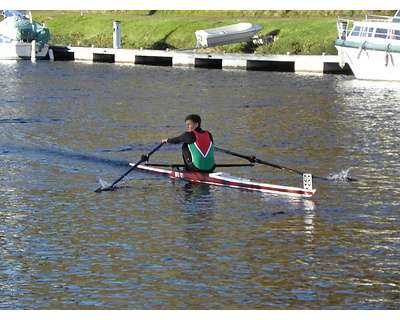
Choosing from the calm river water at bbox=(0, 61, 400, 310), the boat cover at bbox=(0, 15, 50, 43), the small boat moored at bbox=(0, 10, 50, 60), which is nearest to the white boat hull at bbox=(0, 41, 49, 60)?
the small boat moored at bbox=(0, 10, 50, 60)

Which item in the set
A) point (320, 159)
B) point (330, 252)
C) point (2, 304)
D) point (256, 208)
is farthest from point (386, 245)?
point (320, 159)

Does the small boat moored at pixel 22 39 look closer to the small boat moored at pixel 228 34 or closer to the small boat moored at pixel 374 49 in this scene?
the small boat moored at pixel 228 34

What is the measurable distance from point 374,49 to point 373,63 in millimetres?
1018

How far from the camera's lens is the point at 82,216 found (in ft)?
66.1

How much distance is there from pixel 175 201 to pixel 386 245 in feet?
19.4

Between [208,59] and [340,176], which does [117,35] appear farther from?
[340,176]

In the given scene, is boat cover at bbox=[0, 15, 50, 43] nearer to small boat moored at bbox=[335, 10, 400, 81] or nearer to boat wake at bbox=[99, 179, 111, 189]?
small boat moored at bbox=[335, 10, 400, 81]

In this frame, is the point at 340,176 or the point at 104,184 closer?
the point at 104,184

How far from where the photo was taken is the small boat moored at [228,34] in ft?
237

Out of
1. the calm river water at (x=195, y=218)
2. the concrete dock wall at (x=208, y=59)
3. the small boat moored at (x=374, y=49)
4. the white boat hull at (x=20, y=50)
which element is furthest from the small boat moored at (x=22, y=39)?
the calm river water at (x=195, y=218)

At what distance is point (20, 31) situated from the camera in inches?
3120

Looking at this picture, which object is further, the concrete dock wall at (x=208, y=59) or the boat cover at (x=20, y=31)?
the boat cover at (x=20, y=31)

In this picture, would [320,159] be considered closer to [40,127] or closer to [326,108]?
[40,127]

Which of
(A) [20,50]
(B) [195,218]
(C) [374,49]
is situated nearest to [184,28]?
(A) [20,50]
